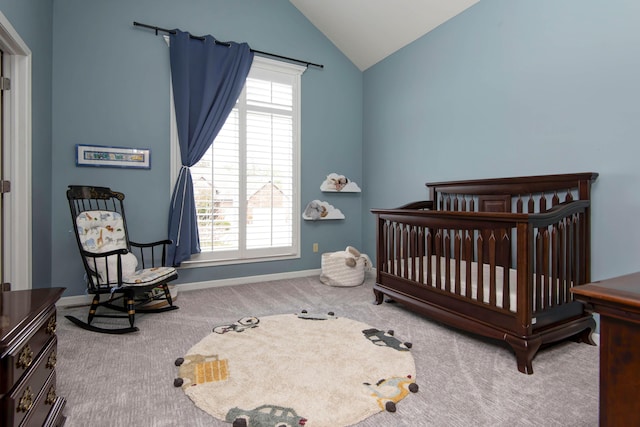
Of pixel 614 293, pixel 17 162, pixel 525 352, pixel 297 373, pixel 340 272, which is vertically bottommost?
pixel 297 373

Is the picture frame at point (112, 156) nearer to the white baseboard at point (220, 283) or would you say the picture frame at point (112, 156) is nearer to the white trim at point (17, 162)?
the white trim at point (17, 162)

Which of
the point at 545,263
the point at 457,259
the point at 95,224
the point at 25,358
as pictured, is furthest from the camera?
the point at 95,224

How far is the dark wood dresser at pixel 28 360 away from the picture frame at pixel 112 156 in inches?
80.0

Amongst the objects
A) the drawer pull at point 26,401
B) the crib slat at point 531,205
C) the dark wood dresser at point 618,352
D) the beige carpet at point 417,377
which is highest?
the crib slat at point 531,205

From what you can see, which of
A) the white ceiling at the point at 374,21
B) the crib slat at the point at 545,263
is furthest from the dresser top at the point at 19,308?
the white ceiling at the point at 374,21

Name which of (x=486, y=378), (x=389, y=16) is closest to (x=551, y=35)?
(x=389, y=16)

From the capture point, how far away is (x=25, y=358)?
967 millimetres

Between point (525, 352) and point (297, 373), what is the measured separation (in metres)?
1.18

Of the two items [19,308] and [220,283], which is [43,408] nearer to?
[19,308]

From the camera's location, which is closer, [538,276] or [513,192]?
[538,276]

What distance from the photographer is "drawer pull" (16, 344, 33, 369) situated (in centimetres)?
94

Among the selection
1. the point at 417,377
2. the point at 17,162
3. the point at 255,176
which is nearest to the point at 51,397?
the point at 417,377

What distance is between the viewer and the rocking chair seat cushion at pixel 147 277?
7.62 feet

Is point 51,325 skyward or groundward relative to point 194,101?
groundward
